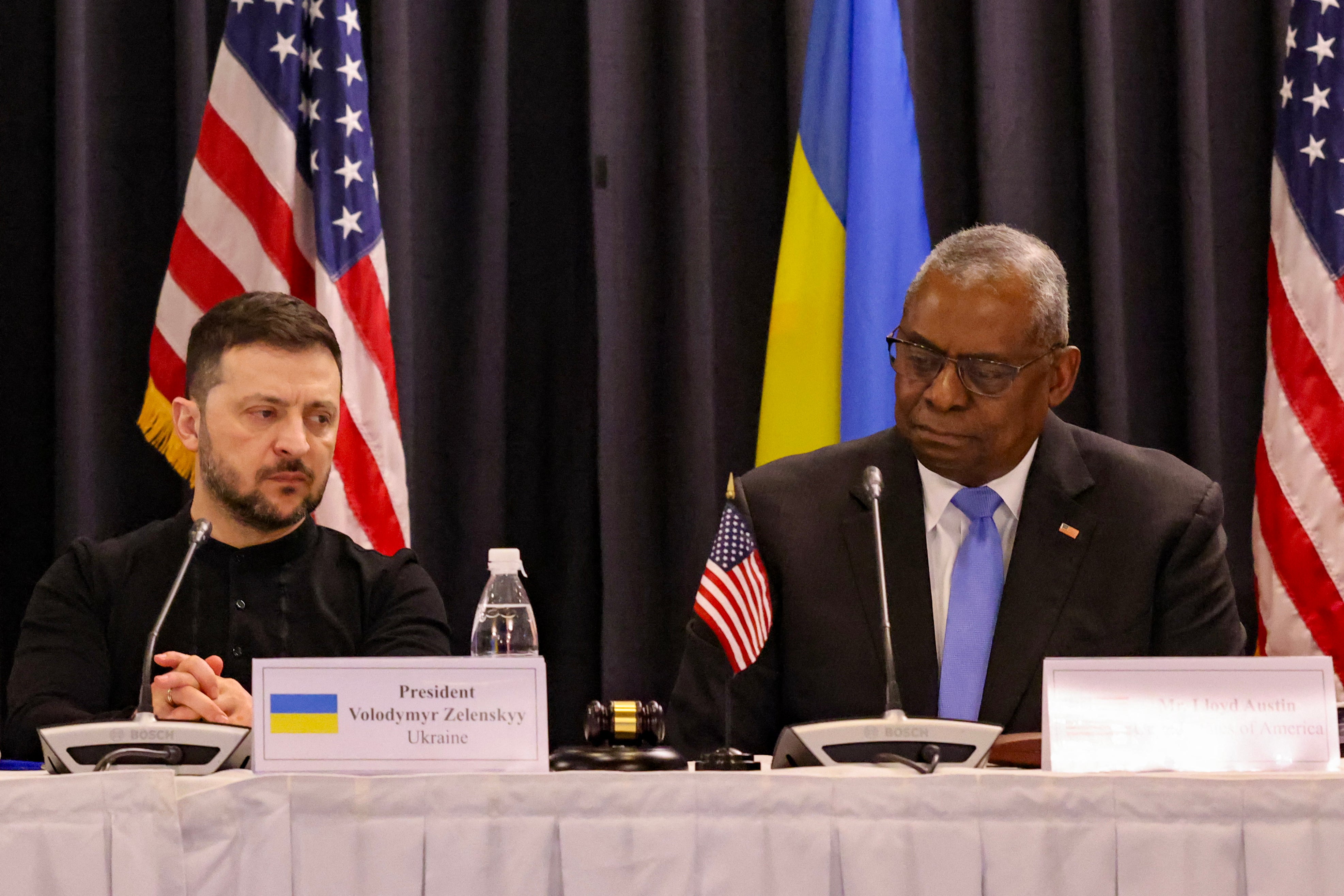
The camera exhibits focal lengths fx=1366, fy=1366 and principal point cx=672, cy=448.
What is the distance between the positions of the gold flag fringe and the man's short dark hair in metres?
0.57

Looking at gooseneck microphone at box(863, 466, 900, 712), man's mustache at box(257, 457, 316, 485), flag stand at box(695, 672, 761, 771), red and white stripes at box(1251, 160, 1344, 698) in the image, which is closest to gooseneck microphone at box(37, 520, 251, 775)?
flag stand at box(695, 672, 761, 771)

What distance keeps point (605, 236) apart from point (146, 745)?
6.92 feet

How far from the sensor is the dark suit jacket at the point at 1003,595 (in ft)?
7.04

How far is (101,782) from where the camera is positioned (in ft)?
4.28

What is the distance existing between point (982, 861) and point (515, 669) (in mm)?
500

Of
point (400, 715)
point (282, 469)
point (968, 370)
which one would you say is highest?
point (968, 370)

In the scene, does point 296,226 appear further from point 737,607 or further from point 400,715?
point 400,715

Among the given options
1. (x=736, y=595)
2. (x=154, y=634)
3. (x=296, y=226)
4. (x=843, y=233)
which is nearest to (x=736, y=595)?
(x=736, y=595)

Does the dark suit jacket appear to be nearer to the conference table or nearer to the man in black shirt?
the man in black shirt

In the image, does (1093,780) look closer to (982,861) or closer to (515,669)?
(982,861)

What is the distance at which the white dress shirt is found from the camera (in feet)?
7.29

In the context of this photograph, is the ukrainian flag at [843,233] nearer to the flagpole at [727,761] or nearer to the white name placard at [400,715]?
the flagpole at [727,761]

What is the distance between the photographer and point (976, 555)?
7.22 feet

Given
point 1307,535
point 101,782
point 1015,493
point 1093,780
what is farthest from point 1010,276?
point 101,782
